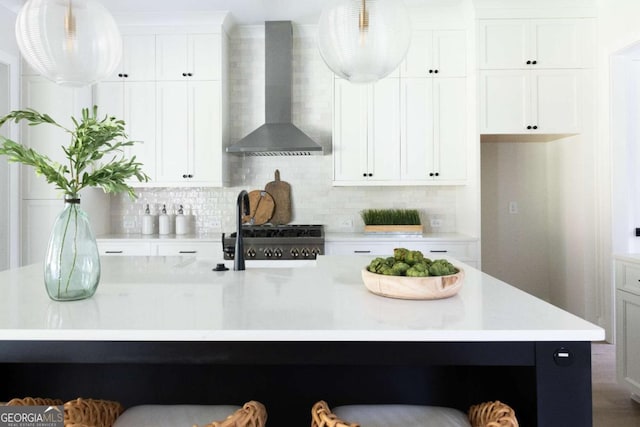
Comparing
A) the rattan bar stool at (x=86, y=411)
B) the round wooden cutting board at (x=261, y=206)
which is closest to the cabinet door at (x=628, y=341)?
the rattan bar stool at (x=86, y=411)

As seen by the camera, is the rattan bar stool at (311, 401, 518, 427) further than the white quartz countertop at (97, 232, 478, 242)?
No

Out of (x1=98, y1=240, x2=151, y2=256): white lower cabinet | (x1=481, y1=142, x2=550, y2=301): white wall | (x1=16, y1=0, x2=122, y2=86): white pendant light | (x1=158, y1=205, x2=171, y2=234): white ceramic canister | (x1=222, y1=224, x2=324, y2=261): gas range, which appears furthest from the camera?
(x1=481, y1=142, x2=550, y2=301): white wall

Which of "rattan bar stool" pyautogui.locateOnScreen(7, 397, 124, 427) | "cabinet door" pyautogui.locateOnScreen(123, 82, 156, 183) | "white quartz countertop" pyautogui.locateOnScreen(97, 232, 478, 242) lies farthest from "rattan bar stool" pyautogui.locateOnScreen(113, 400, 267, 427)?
"cabinet door" pyautogui.locateOnScreen(123, 82, 156, 183)

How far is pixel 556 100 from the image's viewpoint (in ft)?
12.7

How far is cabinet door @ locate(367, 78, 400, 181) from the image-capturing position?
4105 millimetres

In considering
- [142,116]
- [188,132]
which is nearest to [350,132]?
[188,132]

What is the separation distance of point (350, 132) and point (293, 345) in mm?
3169

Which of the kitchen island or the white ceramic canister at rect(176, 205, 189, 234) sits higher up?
the white ceramic canister at rect(176, 205, 189, 234)

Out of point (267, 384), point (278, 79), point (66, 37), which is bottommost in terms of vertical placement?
point (267, 384)

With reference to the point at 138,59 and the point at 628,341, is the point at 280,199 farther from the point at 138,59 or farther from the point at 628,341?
the point at 628,341

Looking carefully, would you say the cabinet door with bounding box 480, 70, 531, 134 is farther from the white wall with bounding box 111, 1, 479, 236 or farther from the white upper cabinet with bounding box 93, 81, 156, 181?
the white upper cabinet with bounding box 93, 81, 156, 181

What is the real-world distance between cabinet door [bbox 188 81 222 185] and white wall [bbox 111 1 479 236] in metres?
0.35

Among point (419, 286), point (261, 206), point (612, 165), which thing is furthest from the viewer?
point (261, 206)

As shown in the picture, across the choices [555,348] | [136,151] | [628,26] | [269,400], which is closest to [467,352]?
[555,348]
